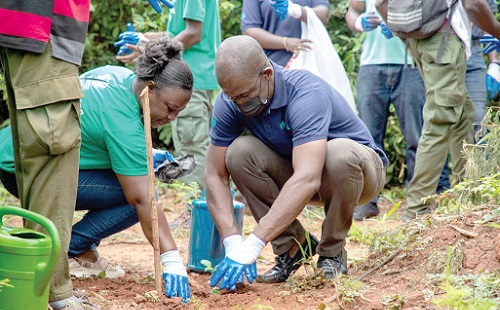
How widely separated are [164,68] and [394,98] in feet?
10.0

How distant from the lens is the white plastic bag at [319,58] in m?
5.59

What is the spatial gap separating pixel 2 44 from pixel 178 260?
1.31m

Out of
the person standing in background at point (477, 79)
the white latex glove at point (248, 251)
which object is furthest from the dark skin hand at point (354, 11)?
the white latex glove at point (248, 251)

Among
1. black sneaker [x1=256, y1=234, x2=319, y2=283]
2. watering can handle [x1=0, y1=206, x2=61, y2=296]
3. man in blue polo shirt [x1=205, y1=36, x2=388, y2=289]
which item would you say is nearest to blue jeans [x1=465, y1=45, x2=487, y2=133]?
man in blue polo shirt [x1=205, y1=36, x2=388, y2=289]

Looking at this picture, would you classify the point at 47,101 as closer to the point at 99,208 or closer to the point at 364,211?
the point at 99,208

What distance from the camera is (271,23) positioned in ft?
19.0

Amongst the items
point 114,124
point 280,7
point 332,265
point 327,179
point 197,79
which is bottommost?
point 332,265

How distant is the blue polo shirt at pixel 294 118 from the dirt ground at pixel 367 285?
0.63m

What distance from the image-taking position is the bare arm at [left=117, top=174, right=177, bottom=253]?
3.47m

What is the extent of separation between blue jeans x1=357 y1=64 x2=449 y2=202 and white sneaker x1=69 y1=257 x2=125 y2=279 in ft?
9.15

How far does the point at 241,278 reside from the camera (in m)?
3.61

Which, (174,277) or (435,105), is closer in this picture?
(174,277)

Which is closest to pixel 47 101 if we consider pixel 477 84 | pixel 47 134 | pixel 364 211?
pixel 47 134

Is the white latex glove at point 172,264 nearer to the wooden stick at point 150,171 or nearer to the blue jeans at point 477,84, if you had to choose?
the wooden stick at point 150,171
